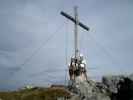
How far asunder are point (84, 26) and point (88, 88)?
23.5m

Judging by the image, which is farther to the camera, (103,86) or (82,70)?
(82,70)

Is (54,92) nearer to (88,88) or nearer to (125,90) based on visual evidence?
(88,88)

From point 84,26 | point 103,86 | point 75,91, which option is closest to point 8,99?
point 75,91

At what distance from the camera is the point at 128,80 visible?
55812 millimetres

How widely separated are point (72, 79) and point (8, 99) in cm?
1999

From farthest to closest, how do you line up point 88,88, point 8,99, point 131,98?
1. point 88,88
2. point 8,99
3. point 131,98

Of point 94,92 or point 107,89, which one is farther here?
point 107,89

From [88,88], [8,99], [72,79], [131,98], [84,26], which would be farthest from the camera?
[84,26]

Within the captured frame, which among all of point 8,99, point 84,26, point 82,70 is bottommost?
point 8,99

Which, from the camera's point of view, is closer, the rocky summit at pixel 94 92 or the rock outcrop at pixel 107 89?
the rock outcrop at pixel 107 89

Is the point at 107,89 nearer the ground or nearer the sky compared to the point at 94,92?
nearer the sky

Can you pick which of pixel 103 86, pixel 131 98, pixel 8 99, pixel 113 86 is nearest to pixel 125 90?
pixel 131 98

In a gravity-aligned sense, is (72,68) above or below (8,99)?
above

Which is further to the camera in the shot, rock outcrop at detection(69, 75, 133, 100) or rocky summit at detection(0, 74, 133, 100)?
rocky summit at detection(0, 74, 133, 100)
